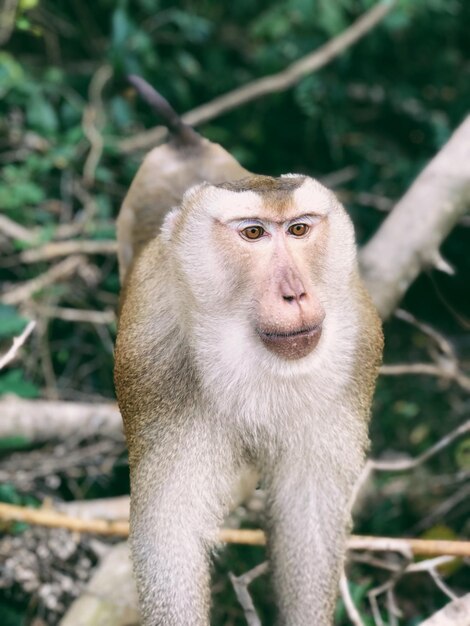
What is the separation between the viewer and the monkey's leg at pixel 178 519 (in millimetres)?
2539

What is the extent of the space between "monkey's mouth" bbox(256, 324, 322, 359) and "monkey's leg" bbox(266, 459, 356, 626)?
686 mm

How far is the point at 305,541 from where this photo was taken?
295cm

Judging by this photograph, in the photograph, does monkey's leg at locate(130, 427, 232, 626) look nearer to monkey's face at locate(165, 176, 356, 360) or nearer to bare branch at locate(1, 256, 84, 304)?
monkey's face at locate(165, 176, 356, 360)

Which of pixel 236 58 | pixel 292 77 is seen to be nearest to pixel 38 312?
pixel 292 77

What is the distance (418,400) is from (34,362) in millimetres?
2616

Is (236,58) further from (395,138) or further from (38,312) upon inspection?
(38,312)

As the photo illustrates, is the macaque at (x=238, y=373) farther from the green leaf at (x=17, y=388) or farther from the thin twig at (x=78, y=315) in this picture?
the thin twig at (x=78, y=315)

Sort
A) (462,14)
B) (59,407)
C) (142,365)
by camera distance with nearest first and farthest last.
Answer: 1. (142,365)
2. (59,407)
3. (462,14)

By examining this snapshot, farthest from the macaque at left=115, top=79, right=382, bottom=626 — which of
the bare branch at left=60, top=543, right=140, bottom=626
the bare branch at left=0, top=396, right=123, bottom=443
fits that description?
the bare branch at left=0, top=396, right=123, bottom=443

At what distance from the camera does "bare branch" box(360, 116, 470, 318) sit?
3.76 meters

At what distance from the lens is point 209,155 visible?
3.75m

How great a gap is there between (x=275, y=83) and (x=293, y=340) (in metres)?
3.60

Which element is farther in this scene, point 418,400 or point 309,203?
point 418,400

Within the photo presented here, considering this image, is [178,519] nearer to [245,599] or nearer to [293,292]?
[245,599]
